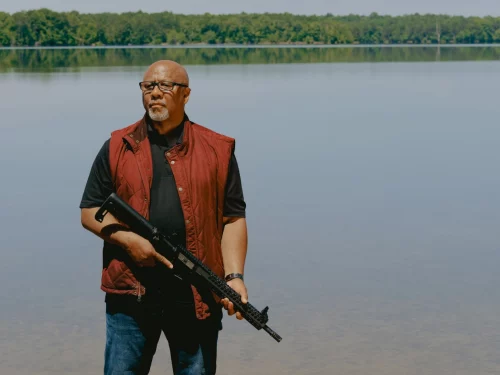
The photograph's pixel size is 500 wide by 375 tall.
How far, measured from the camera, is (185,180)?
309cm

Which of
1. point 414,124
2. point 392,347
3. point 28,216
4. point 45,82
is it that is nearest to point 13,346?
point 392,347

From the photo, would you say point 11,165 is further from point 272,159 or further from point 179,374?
point 179,374

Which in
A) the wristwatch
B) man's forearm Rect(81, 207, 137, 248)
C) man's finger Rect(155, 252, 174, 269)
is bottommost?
the wristwatch

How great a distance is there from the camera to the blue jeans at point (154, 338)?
10.3 ft

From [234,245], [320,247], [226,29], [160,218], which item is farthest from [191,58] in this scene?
[226,29]

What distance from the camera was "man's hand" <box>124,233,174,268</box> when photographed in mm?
3043

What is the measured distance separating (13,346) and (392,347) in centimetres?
202

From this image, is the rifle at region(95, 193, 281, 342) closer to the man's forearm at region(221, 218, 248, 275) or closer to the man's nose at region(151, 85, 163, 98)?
the man's forearm at region(221, 218, 248, 275)

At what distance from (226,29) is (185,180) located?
121 metres

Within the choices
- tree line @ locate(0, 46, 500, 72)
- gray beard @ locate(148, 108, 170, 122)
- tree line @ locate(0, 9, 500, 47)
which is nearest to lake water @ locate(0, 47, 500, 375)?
gray beard @ locate(148, 108, 170, 122)

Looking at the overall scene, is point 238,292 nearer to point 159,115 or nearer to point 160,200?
point 160,200

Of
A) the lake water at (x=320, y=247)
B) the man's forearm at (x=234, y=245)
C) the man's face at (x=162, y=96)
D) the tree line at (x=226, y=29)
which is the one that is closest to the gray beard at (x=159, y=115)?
the man's face at (x=162, y=96)

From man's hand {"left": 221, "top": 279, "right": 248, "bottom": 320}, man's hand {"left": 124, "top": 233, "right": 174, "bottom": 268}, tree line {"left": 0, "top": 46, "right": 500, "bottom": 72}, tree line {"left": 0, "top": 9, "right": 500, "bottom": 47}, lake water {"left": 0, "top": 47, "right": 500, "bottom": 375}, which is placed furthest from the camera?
tree line {"left": 0, "top": 9, "right": 500, "bottom": 47}

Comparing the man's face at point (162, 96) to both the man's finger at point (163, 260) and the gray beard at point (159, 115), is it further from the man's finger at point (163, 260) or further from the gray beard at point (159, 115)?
the man's finger at point (163, 260)
